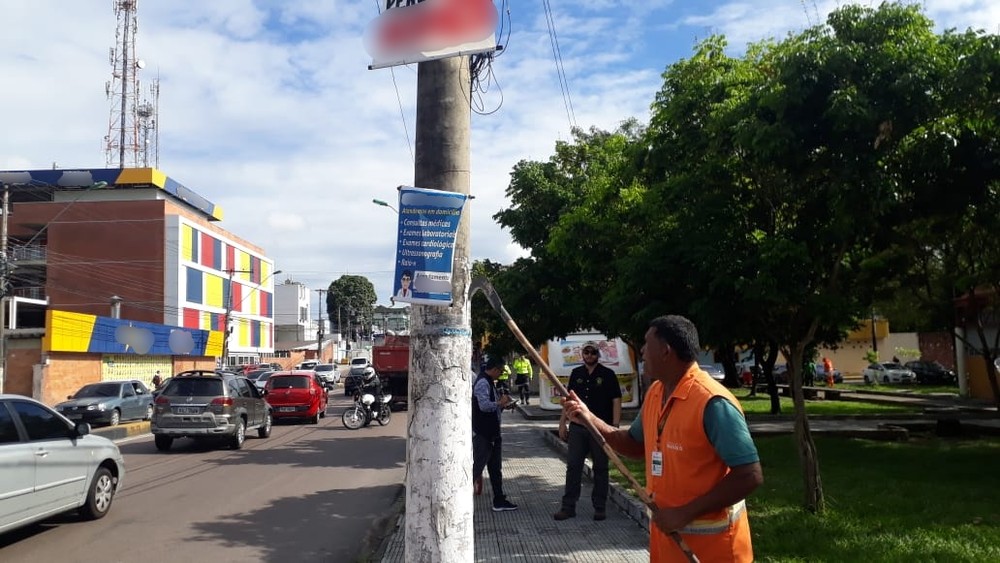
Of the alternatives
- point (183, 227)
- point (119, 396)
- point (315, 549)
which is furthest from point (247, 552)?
point (183, 227)

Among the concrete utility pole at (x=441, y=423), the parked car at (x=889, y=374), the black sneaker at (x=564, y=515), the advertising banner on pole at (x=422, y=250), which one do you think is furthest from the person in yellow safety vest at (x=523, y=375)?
the advertising banner on pole at (x=422, y=250)

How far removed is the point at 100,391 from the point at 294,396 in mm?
5905

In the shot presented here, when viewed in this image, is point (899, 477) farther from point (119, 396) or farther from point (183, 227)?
point (183, 227)

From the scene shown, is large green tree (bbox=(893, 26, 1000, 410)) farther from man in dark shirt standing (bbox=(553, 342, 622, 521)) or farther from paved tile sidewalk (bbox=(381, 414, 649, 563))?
paved tile sidewalk (bbox=(381, 414, 649, 563))

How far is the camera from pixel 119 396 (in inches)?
947

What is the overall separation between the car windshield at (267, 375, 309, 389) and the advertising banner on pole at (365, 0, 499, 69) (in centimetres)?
2108

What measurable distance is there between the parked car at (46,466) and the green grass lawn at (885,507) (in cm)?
689

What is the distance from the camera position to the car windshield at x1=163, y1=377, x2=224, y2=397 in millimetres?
16953

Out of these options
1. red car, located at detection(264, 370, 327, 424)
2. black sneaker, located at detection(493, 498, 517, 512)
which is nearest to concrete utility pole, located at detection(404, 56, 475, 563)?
black sneaker, located at detection(493, 498, 517, 512)

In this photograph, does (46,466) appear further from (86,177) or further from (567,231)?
(86,177)

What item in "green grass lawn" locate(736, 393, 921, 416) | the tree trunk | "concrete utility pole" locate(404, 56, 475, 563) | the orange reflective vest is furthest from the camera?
"green grass lawn" locate(736, 393, 921, 416)

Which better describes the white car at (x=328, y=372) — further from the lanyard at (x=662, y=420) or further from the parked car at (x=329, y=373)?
the lanyard at (x=662, y=420)

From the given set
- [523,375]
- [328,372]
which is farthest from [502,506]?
[328,372]

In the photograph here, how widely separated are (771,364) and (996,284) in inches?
343
